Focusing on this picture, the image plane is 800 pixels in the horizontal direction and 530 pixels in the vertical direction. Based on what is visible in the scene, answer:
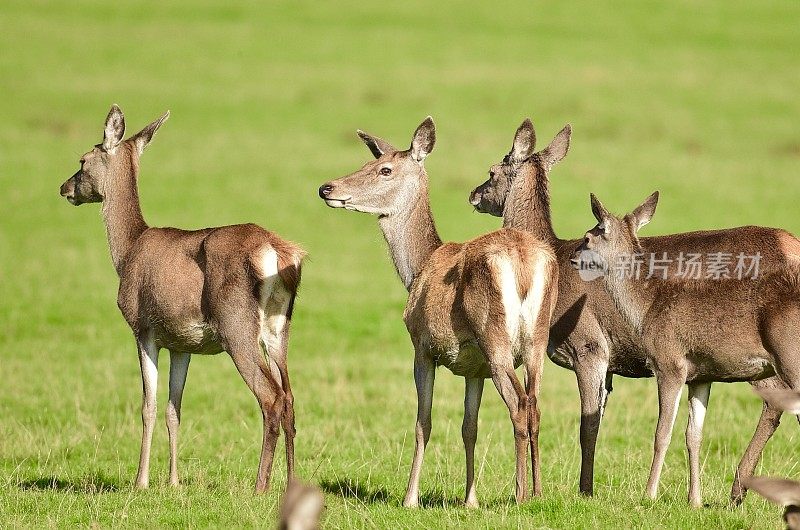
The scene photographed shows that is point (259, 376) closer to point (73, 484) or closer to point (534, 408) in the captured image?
point (73, 484)

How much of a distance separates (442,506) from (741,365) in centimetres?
221

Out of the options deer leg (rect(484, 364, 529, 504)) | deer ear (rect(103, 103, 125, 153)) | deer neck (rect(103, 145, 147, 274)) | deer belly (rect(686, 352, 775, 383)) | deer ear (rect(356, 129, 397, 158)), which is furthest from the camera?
deer ear (rect(103, 103, 125, 153))

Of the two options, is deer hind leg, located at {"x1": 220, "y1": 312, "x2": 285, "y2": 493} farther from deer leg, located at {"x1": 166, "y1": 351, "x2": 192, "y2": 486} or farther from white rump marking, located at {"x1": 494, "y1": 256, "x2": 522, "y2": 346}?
white rump marking, located at {"x1": 494, "y1": 256, "x2": 522, "y2": 346}

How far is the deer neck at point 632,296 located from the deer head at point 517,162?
1.24m

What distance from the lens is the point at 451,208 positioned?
2433cm

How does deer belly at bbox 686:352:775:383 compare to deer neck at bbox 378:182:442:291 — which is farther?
deer neck at bbox 378:182:442:291

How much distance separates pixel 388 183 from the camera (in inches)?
360

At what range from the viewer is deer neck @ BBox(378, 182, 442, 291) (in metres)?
9.11

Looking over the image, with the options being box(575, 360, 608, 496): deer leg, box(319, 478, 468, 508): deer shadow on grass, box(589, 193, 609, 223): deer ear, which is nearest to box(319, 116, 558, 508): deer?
box(319, 478, 468, 508): deer shadow on grass

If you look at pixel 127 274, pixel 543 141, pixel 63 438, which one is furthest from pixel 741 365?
pixel 543 141

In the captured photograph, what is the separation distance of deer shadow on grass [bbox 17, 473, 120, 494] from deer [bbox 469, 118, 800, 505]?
11.1 ft

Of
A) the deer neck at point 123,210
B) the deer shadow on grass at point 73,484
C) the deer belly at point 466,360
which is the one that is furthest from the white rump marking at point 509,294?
the deer neck at point 123,210

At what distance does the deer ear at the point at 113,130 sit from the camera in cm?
983

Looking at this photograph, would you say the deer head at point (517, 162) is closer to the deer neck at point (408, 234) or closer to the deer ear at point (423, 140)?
the deer ear at point (423, 140)
